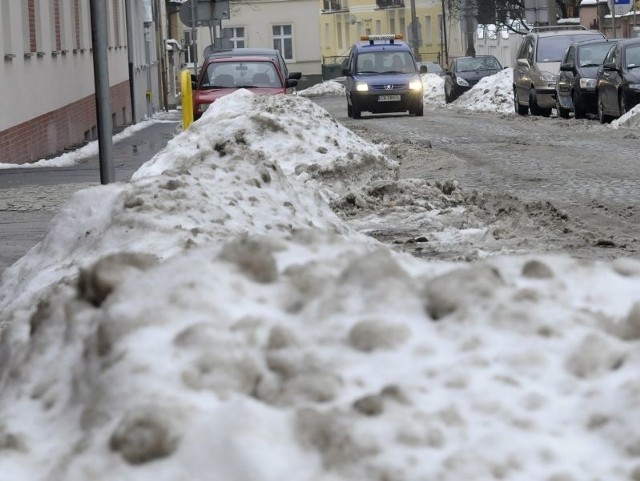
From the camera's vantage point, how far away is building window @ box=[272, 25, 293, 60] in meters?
83.2

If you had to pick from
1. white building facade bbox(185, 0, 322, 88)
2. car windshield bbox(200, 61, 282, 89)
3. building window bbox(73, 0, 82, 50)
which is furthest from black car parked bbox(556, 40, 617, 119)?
white building facade bbox(185, 0, 322, 88)

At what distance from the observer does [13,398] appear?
3.63 meters

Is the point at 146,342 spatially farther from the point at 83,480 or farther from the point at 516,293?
the point at 516,293

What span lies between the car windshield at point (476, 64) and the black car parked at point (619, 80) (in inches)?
791

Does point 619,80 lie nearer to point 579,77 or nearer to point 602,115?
point 602,115

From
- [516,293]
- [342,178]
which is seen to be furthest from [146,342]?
[342,178]

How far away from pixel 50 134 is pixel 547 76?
42.7 ft

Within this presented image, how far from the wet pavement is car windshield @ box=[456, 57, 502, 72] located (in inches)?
953

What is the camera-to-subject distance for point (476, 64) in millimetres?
48625

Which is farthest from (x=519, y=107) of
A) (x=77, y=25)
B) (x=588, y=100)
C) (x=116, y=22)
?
(x=116, y=22)

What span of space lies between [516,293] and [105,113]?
688cm

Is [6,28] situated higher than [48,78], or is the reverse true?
[6,28]

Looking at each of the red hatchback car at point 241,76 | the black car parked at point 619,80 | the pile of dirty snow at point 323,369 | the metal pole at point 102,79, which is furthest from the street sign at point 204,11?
the pile of dirty snow at point 323,369

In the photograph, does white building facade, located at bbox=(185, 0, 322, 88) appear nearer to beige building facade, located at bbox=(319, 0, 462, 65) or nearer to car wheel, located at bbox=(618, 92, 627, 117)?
beige building facade, located at bbox=(319, 0, 462, 65)
